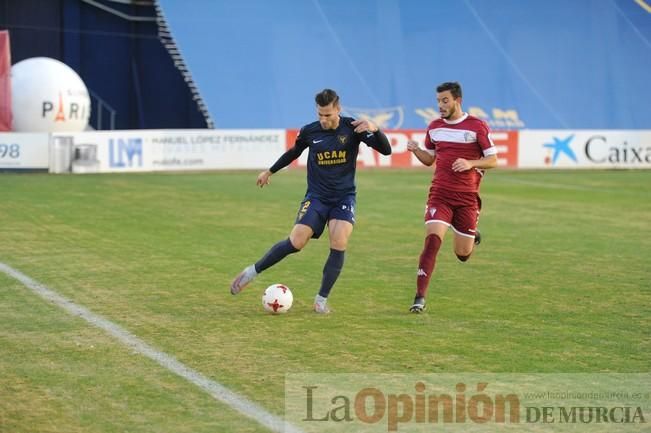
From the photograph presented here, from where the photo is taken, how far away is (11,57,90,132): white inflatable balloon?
29.7m

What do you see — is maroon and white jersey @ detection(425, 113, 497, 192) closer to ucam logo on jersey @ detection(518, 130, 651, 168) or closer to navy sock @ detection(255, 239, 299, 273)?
navy sock @ detection(255, 239, 299, 273)

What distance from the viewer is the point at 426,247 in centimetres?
1010

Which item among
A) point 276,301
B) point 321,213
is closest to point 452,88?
point 321,213

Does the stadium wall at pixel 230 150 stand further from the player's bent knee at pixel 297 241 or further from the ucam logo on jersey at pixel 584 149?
the player's bent knee at pixel 297 241

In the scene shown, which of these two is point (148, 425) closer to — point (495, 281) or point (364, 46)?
point (495, 281)

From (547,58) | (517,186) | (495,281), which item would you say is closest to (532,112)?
(547,58)

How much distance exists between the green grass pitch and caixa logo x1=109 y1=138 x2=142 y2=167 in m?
8.02

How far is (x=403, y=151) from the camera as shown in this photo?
3231 cm

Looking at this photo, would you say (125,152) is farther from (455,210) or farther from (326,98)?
(326,98)

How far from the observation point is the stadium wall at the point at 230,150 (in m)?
27.6
